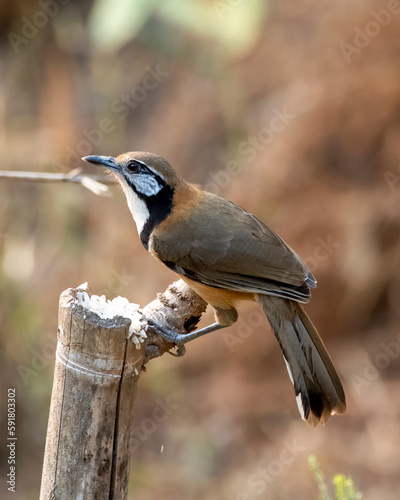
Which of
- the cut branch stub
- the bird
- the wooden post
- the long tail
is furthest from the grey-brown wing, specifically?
the wooden post

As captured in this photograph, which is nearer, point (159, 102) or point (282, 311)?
point (282, 311)

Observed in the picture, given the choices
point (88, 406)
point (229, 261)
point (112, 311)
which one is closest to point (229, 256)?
point (229, 261)

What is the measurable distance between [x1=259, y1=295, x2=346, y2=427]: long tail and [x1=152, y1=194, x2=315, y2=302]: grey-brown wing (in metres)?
0.27

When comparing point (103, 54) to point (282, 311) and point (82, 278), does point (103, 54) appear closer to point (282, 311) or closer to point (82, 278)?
point (82, 278)

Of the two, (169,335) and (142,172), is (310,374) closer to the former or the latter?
(169,335)

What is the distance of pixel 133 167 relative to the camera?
467 cm

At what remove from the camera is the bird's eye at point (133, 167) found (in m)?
4.65

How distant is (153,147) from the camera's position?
9.62 m

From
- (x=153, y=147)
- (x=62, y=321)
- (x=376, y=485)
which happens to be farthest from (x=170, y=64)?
(x=62, y=321)

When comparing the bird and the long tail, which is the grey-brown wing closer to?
the bird

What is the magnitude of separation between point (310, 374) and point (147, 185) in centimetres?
160

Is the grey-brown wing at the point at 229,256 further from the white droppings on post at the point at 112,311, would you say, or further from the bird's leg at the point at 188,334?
the white droppings on post at the point at 112,311

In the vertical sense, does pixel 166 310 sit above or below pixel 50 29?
above

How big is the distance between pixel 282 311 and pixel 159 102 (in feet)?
20.1
